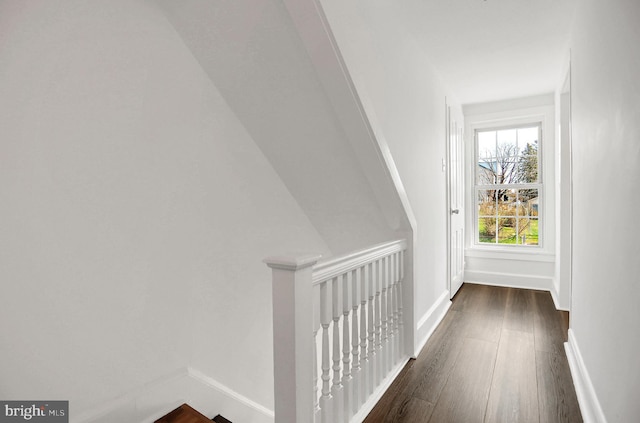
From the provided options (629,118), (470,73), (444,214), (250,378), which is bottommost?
(250,378)

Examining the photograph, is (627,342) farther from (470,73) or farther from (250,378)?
(470,73)

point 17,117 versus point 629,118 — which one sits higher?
point 17,117

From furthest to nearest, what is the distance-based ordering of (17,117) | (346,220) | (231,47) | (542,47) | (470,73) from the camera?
(470,73)
(542,47)
(346,220)
(231,47)
(17,117)

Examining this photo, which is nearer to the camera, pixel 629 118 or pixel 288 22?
pixel 629 118

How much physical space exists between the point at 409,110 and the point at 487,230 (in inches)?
106

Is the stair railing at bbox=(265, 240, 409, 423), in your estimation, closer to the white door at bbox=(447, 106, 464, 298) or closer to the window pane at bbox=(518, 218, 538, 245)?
the white door at bbox=(447, 106, 464, 298)

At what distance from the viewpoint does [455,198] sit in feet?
12.5

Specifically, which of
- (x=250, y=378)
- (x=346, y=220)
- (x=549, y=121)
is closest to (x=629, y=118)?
(x=346, y=220)

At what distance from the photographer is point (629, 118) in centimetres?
114

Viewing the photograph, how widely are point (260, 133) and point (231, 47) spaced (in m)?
0.57

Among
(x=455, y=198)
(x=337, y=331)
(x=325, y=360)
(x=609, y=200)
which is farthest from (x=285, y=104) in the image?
(x=455, y=198)

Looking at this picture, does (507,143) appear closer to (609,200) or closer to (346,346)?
(609,200)

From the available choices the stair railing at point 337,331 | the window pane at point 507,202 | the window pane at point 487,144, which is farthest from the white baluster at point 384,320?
the window pane at point 487,144

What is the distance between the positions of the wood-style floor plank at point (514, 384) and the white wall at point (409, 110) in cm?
55
